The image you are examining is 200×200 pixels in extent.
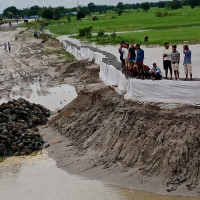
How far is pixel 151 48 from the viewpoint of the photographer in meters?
48.7

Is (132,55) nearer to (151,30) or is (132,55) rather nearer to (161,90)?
(161,90)

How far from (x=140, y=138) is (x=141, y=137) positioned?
1.8 inches

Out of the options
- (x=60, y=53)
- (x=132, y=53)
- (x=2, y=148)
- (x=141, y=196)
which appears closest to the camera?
(x=141, y=196)

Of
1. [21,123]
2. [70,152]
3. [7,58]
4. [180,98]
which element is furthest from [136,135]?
[7,58]

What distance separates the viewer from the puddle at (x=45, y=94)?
88.0 ft

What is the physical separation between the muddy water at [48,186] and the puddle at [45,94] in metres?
8.61

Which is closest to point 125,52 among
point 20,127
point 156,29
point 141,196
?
point 20,127

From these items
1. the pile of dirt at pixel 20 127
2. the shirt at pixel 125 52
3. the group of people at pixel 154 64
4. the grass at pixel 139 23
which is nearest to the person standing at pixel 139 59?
the group of people at pixel 154 64

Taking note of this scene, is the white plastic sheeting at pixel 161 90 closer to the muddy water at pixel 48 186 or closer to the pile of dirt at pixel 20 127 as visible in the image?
the muddy water at pixel 48 186

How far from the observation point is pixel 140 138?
617 inches

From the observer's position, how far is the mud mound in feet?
45.3

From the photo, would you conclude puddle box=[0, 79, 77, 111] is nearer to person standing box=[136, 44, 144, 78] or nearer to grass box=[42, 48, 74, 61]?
person standing box=[136, 44, 144, 78]

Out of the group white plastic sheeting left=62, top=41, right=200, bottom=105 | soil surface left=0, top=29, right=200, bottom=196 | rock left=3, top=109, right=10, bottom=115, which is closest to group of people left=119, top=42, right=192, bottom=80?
white plastic sheeting left=62, top=41, right=200, bottom=105

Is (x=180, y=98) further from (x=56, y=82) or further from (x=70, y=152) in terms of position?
(x=56, y=82)
